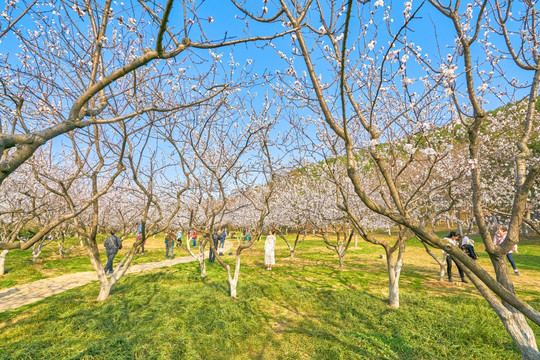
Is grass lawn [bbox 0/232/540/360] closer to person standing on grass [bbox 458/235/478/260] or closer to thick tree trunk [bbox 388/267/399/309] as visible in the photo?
thick tree trunk [bbox 388/267/399/309]

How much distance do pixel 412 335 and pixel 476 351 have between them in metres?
1.09

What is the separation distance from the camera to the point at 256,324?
5.94 m

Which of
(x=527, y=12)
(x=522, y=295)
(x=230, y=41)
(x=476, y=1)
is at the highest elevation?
(x=476, y=1)

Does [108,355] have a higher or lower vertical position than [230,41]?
lower

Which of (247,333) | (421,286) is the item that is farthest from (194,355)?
(421,286)

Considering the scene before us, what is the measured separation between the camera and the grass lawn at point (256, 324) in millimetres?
4684

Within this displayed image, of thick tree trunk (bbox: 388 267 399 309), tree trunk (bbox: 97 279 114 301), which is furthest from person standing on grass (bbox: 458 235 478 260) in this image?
tree trunk (bbox: 97 279 114 301)

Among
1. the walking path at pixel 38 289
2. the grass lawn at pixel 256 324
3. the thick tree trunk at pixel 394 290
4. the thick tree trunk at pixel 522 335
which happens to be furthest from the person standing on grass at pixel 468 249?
the walking path at pixel 38 289

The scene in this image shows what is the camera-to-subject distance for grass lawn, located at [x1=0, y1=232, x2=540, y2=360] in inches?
184

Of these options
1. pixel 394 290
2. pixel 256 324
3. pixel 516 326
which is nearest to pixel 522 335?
pixel 516 326

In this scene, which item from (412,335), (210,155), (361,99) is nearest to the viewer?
(412,335)

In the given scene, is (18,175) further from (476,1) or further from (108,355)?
(476,1)

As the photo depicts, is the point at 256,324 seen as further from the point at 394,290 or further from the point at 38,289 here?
the point at 38,289

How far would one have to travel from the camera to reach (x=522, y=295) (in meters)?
8.33
